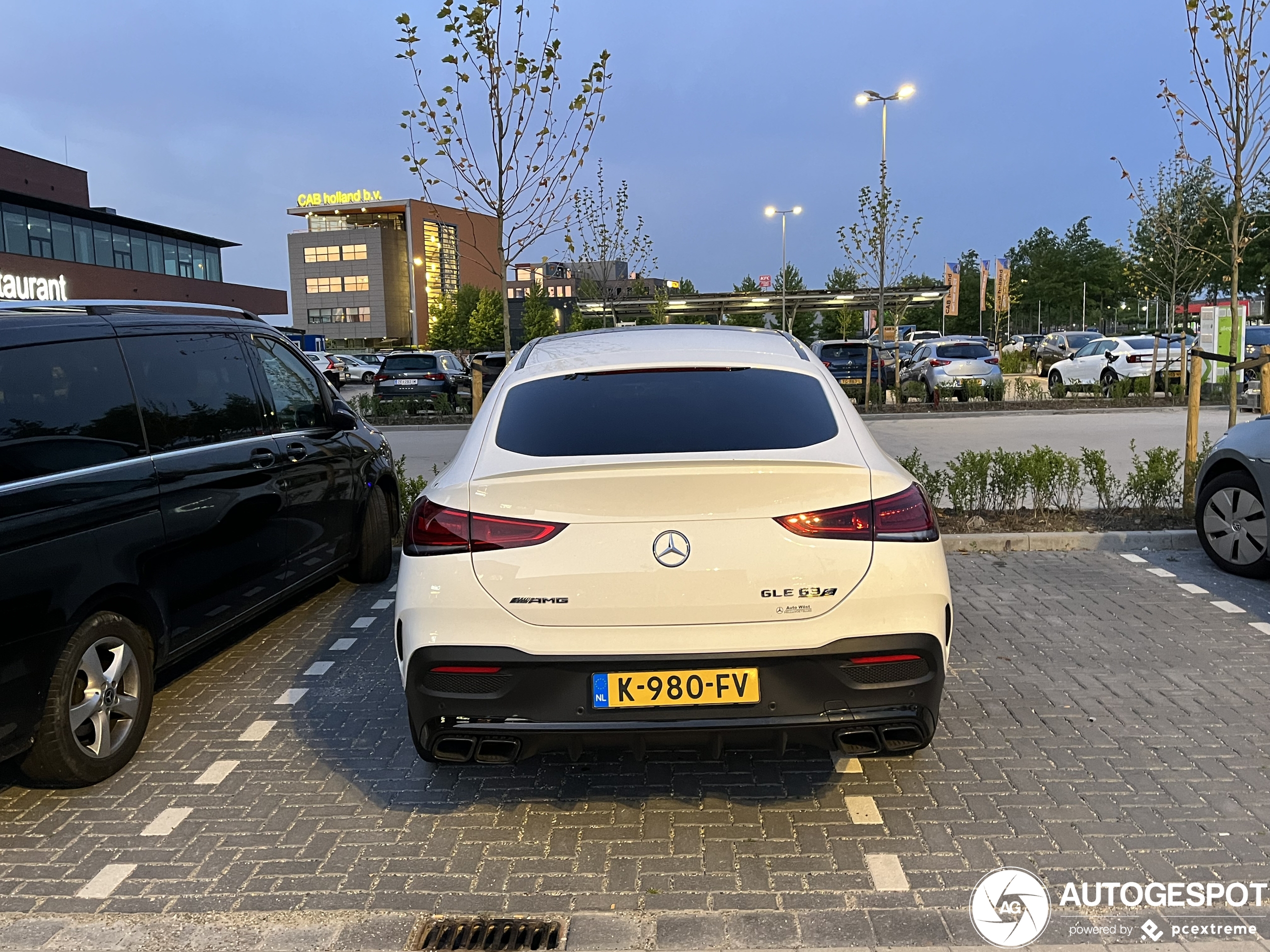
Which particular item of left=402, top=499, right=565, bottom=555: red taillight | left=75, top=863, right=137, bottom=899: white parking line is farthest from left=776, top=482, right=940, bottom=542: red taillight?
left=75, top=863, right=137, bottom=899: white parking line

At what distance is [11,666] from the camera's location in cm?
357

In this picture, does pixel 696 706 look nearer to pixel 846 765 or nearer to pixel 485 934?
pixel 485 934

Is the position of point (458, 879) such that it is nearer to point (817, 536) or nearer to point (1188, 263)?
point (817, 536)

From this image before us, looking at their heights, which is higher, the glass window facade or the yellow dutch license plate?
the glass window facade

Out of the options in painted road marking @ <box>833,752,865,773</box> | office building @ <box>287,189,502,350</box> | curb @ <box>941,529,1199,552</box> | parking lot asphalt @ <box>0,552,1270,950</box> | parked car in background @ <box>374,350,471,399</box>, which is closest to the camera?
parking lot asphalt @ <box>0,552,1270,950</box>

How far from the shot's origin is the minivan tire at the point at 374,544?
23.1 feet

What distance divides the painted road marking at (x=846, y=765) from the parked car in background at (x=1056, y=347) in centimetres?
3613

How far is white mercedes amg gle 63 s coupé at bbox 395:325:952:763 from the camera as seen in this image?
3.18m

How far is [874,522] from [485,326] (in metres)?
98.4

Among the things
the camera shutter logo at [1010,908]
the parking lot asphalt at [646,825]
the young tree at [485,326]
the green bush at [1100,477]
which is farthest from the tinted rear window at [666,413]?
the young tree at [485,326]

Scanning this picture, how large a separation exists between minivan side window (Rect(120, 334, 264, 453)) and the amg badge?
305 cm

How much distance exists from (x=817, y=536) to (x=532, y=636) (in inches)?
38.3

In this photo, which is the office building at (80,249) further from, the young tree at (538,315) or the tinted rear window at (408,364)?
the tinted rear window at (408,364)

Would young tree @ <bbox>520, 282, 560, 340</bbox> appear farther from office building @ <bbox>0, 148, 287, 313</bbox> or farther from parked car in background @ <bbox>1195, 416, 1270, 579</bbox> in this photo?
parked car in background @ <bbox>1195, 416, 1270, 579</bbox>
